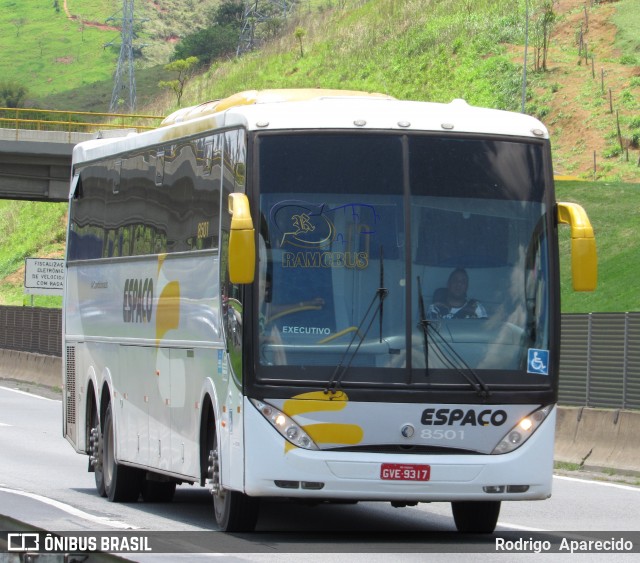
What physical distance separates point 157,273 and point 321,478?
3.78 metres

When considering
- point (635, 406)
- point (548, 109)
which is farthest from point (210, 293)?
point (548, 109)

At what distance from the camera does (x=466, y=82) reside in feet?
213

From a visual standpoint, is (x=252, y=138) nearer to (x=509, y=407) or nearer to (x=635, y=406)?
(x=509, y=407)

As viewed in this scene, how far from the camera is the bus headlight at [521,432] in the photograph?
11836mm

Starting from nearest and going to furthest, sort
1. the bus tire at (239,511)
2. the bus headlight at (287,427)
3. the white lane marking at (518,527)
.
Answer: the bus headlight at (287,427), the bus tire at (239,511), the white lane marking at (518,527)

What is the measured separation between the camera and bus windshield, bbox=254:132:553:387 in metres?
11.7

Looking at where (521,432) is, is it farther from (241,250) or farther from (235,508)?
(241,250)

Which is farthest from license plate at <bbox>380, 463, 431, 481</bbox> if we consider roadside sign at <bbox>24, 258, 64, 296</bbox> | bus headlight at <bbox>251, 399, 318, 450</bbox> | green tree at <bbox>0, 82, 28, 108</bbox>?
green tree at <bbox>0, 82, 28, 108</bbox>

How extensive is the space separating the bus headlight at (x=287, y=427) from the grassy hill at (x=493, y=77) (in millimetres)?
25456

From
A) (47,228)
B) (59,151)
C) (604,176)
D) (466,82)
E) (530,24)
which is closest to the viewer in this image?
(59,151)

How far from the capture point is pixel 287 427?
1158cm

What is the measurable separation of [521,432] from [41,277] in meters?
35.4

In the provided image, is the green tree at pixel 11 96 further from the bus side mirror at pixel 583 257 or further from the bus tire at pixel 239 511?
the bus side mirror at pixel 583 257

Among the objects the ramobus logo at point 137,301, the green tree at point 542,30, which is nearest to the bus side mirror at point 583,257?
the ramobus logo at point 137,301
